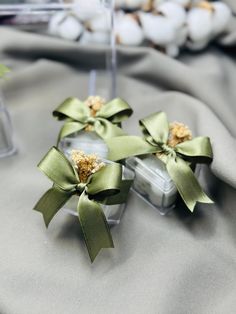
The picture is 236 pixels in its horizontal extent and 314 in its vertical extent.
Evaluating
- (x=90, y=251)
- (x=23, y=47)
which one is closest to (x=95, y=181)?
(x=90, y=251)

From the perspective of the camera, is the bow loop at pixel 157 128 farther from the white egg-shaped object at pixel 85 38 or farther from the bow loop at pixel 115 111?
the white egg-shaped object at pixel 85 38

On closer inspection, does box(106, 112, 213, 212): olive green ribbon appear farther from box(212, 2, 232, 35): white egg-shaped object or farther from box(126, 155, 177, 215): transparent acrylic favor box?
box(212, 2, 232, 35): white egg-shaped object

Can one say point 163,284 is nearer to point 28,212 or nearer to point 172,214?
point 172,214

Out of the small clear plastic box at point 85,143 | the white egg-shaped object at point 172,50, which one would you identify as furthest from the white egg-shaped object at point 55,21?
the small clear plastic box at point 85,143

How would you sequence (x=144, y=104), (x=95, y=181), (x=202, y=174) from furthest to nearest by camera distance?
1. (x=144, y=104)
2. (x=202, y=174)
3. (x=95, y=181)

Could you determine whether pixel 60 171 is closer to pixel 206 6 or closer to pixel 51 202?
pixel 51 202

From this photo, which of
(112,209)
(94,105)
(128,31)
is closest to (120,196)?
(112,209)
